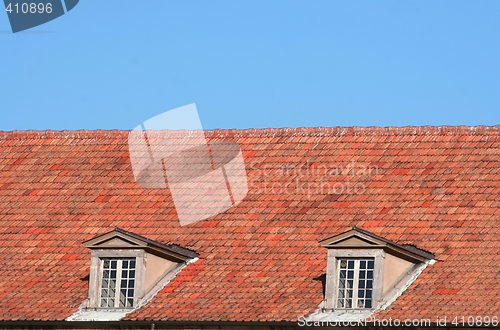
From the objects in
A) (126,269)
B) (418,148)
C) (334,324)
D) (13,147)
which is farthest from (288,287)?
(13,147)

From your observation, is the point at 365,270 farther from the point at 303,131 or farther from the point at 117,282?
the point at 303,131

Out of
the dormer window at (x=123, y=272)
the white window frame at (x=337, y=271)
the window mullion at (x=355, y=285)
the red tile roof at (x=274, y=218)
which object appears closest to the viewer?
the white window frame at (x=337, y=271)

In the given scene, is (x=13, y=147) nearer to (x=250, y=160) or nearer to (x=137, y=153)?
(x=137, y=153)

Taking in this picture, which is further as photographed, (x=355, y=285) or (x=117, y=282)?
(x=117, y=282)

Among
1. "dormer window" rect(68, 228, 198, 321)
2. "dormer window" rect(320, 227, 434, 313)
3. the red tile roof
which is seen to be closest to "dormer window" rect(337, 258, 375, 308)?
"dormer window" rect(320, 227, 434, 313)

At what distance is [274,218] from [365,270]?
3.38 metres

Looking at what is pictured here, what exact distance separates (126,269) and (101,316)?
1269 millimetres

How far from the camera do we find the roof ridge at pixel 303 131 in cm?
2759

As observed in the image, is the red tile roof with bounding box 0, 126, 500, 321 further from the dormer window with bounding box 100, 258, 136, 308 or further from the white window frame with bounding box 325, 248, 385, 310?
the dormer window with bounding box 100, 258, 136, 308

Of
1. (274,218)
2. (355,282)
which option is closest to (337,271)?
(355,282)

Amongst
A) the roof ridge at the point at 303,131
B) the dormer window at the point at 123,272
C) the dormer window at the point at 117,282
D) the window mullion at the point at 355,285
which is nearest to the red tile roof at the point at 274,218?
the roof ridge at the point at 303,131

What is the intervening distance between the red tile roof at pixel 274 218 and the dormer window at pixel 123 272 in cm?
34

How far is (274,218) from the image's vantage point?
26422mm

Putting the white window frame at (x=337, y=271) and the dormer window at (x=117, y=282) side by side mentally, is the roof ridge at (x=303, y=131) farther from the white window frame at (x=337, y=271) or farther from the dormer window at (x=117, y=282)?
the dormer window at (x=117, y=282)
